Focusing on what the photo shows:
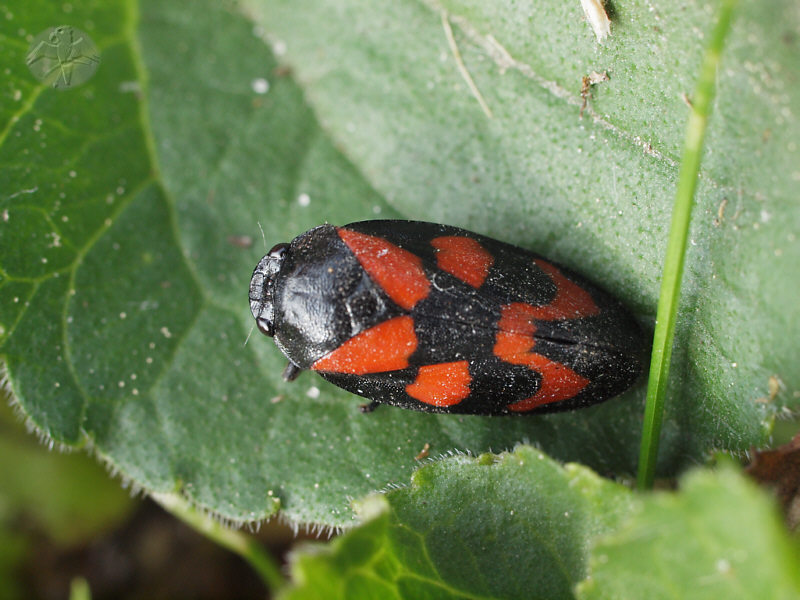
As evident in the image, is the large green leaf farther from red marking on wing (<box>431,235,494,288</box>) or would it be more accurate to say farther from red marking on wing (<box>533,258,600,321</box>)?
red marking on wing (<box>431,235,494,288</box>)

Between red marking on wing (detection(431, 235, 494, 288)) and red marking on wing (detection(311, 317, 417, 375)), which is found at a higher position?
red marking on wing (detection(431, 235, 494, 288))

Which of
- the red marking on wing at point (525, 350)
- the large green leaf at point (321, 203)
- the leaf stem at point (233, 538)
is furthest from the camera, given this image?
the leaf stem at point (233, 538)

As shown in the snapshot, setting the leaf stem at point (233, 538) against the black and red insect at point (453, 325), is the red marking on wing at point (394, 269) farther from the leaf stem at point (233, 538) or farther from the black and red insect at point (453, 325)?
the leaf stem at point (233, 538)

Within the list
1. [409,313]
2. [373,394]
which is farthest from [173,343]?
[409,313]

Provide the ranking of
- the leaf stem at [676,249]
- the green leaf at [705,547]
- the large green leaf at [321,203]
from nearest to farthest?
the green leaf at [705,547] < the leaf stem at [676,249] < the large green leaf at [321,203]

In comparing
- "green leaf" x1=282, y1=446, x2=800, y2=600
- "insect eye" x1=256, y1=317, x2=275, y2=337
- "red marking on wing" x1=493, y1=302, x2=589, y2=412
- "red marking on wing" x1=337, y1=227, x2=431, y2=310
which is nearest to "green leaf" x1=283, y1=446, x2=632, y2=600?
"green leaf" x1=282, y1=446, x2=800, y2=600

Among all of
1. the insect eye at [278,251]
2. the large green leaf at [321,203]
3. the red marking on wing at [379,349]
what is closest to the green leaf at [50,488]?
the large green leaf at [321,203]

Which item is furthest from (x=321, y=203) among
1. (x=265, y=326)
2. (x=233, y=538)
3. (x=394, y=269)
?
(x=233, y=538)
